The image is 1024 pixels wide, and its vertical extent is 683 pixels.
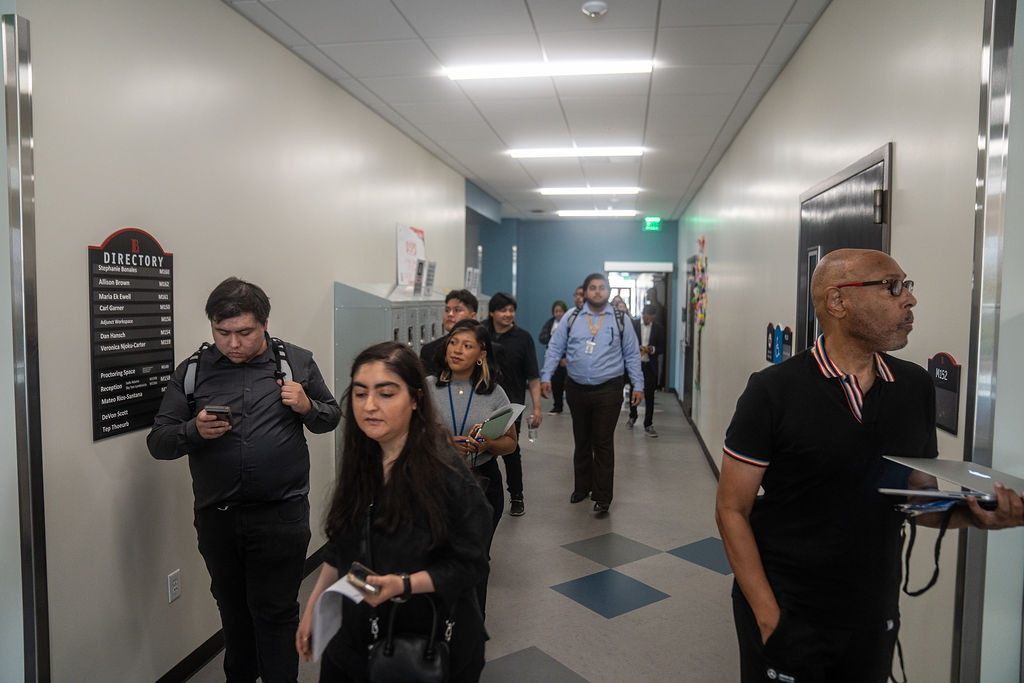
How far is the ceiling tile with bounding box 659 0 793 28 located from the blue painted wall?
353 inches

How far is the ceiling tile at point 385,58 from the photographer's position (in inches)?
148

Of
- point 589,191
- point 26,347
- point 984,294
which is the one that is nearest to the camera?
point 984,294

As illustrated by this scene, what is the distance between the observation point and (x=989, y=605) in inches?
68.2

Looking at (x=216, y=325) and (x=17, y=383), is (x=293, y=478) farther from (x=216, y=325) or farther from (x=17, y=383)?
(x=17, y=383)

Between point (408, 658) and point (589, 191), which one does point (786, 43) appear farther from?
point (589, 191)

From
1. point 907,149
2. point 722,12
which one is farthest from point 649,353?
point 907,149

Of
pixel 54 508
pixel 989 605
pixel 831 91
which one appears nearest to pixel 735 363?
pixel 831 91

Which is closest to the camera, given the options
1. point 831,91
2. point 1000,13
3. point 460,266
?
point 1000,13

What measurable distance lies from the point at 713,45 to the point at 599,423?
2.57 meters

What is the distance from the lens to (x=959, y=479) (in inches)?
51.3

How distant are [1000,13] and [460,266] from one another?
674cm

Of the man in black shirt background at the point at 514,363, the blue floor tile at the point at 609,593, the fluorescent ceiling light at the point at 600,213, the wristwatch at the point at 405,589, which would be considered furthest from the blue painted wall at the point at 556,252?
the wristwatch at the point at 405,589

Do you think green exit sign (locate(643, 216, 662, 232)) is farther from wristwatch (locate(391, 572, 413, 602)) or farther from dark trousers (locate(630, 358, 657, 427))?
wristwatch (locate(391, 572, 413, 602))

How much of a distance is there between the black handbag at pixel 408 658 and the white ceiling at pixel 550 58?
2.82 m
